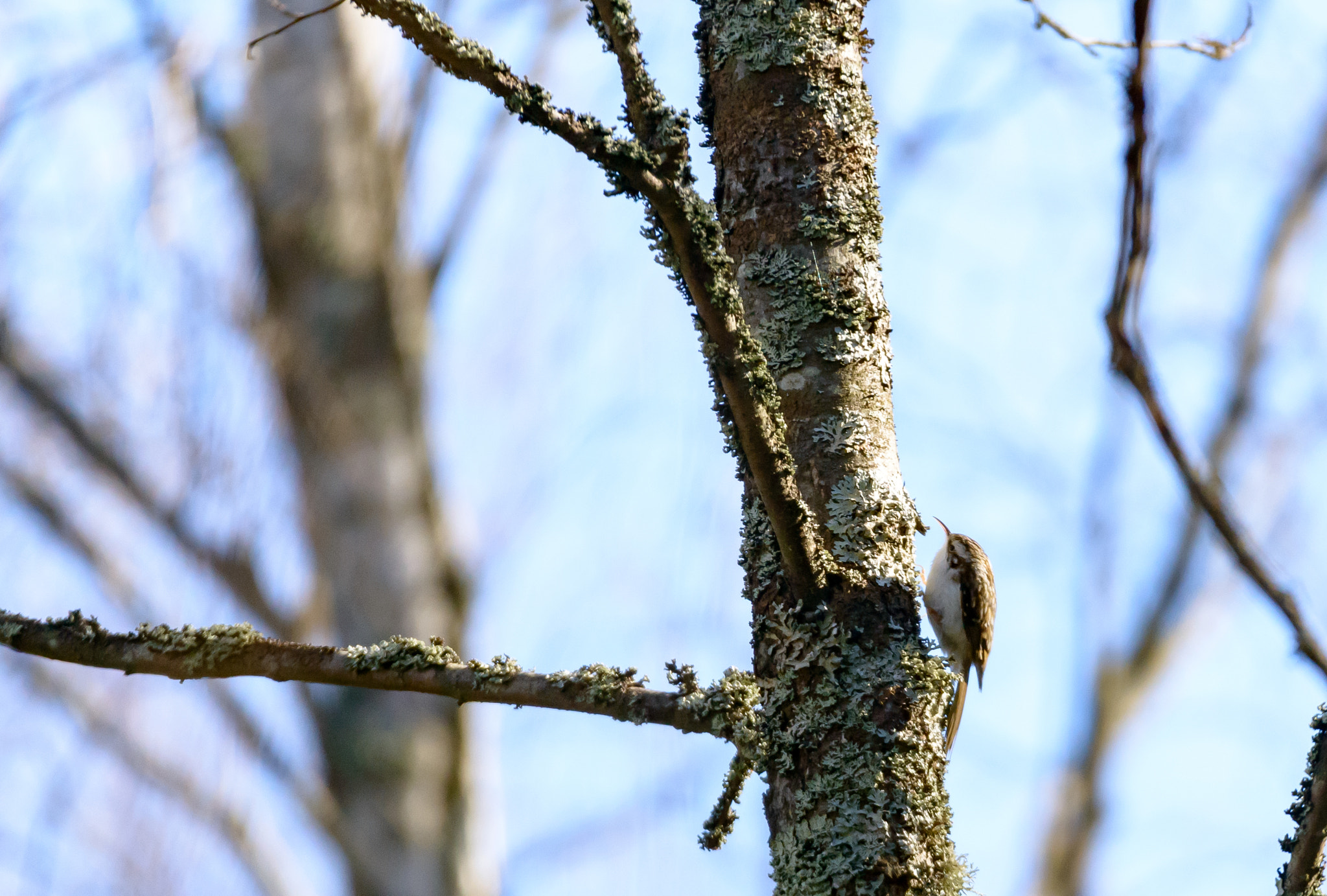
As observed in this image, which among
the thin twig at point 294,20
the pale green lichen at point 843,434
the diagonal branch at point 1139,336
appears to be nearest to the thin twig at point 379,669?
the pale green lichen at point 843,434

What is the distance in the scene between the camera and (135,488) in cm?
458

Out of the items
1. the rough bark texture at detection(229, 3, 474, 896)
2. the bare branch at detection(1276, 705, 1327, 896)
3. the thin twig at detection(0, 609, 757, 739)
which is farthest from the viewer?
the rough bark texture at detection(229, 3, 474, 896)

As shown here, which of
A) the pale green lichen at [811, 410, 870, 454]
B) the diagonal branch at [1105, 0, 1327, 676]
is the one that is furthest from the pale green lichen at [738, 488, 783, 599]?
the diagonal branch at [1105, 0, 1327, 676]

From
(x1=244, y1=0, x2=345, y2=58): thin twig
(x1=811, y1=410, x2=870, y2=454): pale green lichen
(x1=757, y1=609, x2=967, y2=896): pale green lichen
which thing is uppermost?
(x1=244, y1=0, x2=345, y2=58): thin twig

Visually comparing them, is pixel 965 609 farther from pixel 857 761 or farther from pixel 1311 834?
pixel 1311 834

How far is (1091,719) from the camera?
19.5ft

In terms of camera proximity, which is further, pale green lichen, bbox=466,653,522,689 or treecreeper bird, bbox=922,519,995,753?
treecreeper bird, bbox=922,519,995,753

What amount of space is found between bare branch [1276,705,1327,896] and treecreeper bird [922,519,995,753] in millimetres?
1558

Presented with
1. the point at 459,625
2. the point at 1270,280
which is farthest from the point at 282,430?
the point at 1270,280

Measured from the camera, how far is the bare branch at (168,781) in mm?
4105

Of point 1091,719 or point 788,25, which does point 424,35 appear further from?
point 1091,719

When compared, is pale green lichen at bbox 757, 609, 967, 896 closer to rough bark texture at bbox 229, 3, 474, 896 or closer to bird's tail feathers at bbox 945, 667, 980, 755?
bird's tail feathers at bbox 945, 667, 980, 755

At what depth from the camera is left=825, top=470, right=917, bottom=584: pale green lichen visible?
4.81ft

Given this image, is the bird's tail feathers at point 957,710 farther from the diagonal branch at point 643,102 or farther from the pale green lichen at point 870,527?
the diagonal branch at point 643,102
